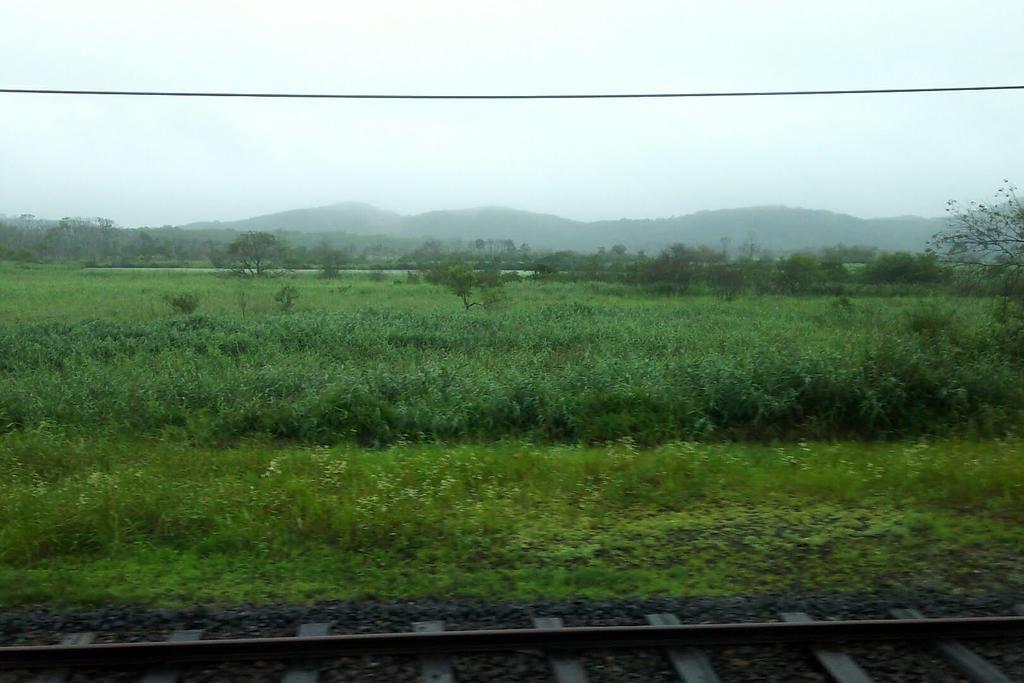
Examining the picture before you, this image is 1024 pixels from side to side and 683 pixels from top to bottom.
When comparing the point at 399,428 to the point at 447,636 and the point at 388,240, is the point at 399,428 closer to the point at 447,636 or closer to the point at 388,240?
the point at 447,636

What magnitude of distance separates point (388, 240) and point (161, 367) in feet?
114

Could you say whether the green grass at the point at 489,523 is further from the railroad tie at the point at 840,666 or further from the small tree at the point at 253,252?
the small tree at the point at 253,252

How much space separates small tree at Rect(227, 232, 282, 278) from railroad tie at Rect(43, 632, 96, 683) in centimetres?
2538

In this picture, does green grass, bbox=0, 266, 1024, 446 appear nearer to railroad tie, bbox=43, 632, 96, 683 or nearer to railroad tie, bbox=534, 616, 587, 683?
railroad tie, bbox=43, 632, 96, 683

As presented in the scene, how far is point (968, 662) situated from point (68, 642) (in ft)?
17.6

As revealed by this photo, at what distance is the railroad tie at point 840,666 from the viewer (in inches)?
165

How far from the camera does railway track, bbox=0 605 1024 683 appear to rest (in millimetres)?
4301

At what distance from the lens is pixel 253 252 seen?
1125 inches

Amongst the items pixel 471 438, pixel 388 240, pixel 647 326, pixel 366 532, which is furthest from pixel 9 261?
pixel 366 532

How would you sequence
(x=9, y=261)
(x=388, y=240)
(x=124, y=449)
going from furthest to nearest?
(x=388, y=240) < (x=9, y=261) < (x=124, y=449)

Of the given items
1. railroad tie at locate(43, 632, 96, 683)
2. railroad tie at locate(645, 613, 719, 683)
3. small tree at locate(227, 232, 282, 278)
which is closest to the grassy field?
railroad tie at locate(43, 632, 96, 683)

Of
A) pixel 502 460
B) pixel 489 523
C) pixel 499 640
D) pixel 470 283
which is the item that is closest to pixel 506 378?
pixel 502 460

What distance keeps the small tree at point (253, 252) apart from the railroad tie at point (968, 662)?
27.4 metres

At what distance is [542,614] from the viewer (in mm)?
4910
